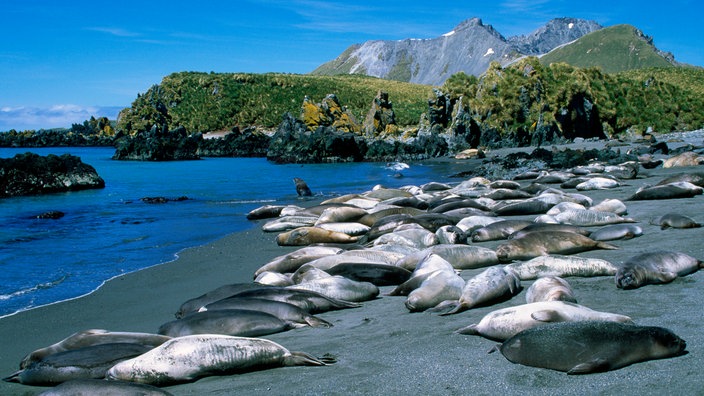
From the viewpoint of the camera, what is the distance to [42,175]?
81.6ft

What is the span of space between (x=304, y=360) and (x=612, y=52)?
585 feet

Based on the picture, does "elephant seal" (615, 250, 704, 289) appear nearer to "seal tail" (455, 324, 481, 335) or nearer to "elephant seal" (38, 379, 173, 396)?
"seal tail" (455, 324, 481, 335)

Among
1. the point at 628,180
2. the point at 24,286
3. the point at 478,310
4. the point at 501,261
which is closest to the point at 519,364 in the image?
the point at 478,310

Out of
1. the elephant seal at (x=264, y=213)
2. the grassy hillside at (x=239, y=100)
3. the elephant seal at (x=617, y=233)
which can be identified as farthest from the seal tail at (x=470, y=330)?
the grassy hillside at (x=239, y=100)

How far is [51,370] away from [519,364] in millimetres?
2912

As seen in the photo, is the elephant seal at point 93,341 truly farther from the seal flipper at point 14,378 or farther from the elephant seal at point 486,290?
the elephant seal at point 486,290

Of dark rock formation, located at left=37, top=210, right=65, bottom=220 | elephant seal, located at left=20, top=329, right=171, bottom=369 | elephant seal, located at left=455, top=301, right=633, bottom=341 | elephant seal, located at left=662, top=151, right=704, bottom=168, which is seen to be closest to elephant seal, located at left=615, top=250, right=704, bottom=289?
elephant seal, located at left=455, top=301, right=633, bottom=341

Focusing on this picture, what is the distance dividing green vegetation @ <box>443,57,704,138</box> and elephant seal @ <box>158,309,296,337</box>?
35578 mm

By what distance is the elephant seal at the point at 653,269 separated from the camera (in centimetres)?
503

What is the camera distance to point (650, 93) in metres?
44.5

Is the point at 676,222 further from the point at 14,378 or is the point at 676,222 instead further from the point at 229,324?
the point at 14,378

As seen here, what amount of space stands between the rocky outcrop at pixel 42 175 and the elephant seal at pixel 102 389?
22901mm

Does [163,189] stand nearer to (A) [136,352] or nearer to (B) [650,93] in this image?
(A) [136,352]

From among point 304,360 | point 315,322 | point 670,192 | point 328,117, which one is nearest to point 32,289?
point 315,322
